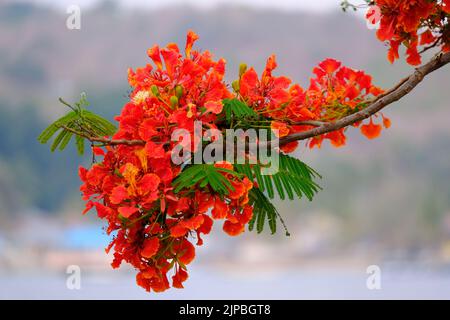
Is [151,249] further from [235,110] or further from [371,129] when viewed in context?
[371,129]

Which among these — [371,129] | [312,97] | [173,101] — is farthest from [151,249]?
[371,129]

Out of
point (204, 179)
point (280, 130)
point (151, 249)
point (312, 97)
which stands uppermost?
point (312, 97)

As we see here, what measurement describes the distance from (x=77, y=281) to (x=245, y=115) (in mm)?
715

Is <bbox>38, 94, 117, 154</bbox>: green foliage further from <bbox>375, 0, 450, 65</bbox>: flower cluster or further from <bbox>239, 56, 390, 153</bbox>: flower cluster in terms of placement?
<bbox>375, 0, 450, 65</bbox>: flower cluster

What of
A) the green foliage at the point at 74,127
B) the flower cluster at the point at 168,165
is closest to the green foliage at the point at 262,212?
the flower cluster at the point at 168,165

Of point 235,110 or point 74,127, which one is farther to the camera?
point 74,127

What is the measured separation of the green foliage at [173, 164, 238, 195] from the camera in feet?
3.77

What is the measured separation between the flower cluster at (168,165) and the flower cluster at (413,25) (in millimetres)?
257

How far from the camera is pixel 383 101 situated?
Result: 131cm

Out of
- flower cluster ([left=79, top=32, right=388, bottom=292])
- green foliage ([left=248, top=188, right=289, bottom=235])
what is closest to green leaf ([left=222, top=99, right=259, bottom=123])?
flower cluster ([left=79, top=32, right=388, bottom=292])

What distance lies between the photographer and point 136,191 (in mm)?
1172

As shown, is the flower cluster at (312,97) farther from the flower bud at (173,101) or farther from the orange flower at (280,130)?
the flower bud at (173,101)

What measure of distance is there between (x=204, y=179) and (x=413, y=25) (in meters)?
0.57

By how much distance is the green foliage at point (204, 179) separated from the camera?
3.77 ft
